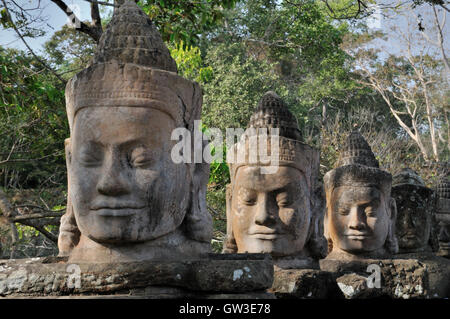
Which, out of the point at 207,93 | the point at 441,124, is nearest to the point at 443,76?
the point at 441,124

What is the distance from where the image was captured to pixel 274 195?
199 inches

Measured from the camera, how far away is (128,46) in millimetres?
3707

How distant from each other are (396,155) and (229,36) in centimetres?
748

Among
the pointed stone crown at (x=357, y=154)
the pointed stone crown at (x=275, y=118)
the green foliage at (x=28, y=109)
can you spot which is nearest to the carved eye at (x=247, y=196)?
the pointed stone crown at (x=275, y=118)

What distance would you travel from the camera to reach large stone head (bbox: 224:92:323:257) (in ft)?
16.6

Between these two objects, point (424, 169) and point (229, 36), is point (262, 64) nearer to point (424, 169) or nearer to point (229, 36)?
point (229, 36)

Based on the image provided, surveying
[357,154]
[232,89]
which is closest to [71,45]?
[232,89]

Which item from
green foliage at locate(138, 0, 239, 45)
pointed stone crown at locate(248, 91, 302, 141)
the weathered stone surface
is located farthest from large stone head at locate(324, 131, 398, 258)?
green foliage at locate(138, 0, 239, 45)

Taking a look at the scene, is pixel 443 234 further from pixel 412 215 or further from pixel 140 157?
pixel 140 157

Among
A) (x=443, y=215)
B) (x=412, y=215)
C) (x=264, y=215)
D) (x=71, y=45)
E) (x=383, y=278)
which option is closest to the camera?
(x=264, y=215)

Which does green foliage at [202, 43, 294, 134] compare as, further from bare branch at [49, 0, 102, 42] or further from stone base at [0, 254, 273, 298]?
stone base at [0, 254, 273, 298]

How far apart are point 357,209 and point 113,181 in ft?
12.0

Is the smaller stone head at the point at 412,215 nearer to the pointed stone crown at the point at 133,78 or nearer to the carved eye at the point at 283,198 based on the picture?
the carved eye at the point at 283,198

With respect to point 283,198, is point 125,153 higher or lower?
higher
